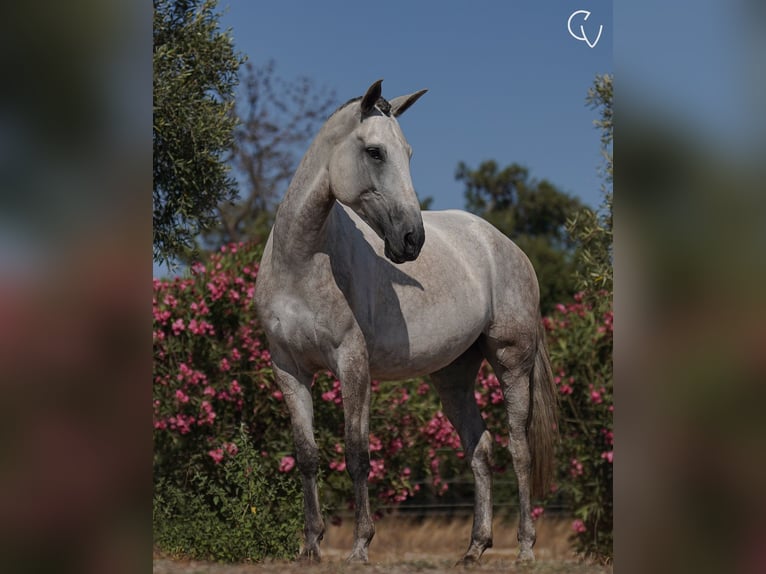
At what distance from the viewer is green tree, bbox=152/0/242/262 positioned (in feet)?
20.7

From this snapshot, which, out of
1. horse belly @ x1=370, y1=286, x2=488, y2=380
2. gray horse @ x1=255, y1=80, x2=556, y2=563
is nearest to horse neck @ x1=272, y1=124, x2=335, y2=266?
gray horse @ x1=255, y1=80, x2=556, y2=563

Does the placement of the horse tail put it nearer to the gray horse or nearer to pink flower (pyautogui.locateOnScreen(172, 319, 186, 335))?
the gray horse

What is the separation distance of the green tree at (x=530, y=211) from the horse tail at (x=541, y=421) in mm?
10665

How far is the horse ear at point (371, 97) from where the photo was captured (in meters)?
4.27

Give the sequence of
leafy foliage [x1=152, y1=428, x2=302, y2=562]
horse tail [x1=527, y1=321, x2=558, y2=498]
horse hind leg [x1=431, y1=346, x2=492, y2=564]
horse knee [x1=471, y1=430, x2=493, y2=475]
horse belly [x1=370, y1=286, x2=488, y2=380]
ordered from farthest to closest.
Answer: horse tail [x1=527, y1=321, x2=558, y2=498]
horse knee [x1=471, y1=430, x2=493, y2=475]
horse hind leg [x1=431, y1=346, x2=492, y2=564]
leafy foliage [x1=152, y1=428, x2=302, y2=562]
horse belly [x1=370, y1=286, x2=488, y2=380]

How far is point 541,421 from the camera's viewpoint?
Result: 575 cm

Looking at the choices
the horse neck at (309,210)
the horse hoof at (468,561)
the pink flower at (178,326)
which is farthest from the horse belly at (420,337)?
the pink flower at (178,326)

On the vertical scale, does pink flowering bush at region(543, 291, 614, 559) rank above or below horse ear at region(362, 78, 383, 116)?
below

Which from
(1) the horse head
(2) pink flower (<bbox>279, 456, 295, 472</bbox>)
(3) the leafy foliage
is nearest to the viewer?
(1) the horse head

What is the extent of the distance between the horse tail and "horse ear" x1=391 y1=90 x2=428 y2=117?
6.14 feet

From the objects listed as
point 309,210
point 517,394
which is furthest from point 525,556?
point 309,210

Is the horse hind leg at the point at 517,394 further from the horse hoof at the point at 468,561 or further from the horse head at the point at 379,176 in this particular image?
the horse head at the point at 379,176
